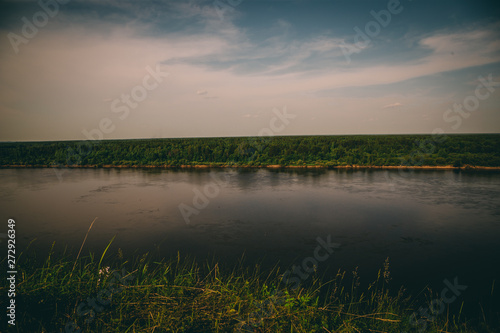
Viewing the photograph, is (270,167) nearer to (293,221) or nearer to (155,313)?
(293,221)

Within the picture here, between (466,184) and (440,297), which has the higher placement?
(466,184)

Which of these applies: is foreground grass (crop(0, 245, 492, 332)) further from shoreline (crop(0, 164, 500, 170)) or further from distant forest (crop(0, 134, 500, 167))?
distant forest (crop(0, 134, 500, 167))

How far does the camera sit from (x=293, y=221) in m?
13.3

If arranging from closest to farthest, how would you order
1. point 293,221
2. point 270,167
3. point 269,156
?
point 293,221, point 270,167, point 269,156

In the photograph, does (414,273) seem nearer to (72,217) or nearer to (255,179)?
(72,217)

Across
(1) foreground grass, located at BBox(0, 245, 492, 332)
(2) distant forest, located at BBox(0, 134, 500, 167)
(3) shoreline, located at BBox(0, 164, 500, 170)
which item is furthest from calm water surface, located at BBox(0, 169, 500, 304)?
(2) distant forest, located at BBox(0, 134, 500, 167)

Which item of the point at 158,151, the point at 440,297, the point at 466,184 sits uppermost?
the point at 158,151

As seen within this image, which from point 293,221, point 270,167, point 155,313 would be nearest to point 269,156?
point 270,167

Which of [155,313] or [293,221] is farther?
[293,221]

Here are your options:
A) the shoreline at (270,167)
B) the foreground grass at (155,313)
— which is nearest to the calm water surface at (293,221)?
the foreground grass at (155,313)

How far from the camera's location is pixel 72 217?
14.3 m

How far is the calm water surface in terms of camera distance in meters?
9.25

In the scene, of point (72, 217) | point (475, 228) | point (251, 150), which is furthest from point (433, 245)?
point (251, 150)

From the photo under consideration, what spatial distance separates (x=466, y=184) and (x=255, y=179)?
1746cm
